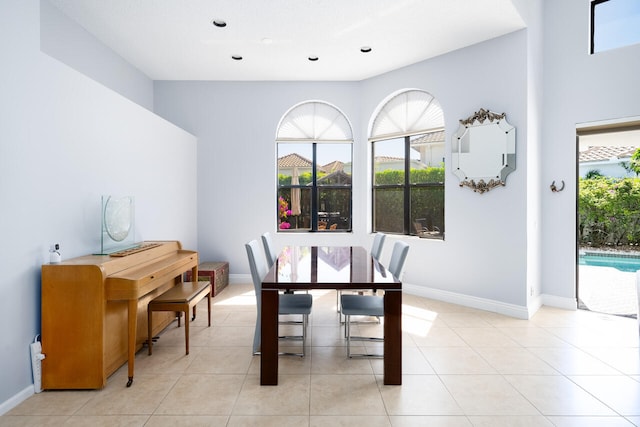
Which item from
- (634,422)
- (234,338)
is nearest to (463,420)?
(634,422)

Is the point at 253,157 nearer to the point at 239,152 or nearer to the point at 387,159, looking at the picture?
the point at 239,152

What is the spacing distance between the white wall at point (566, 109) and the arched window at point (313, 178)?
2.75m

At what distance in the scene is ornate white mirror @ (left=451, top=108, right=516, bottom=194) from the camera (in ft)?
13.3

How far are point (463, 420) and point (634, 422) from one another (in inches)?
39.8

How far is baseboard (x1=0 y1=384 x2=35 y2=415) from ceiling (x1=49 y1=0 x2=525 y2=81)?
334cm

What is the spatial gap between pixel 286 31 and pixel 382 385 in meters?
3.69

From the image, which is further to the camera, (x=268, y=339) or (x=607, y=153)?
(x=607, y=153)

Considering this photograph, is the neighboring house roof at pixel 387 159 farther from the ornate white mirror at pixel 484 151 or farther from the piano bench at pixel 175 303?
the piano bench at pixel 175 303

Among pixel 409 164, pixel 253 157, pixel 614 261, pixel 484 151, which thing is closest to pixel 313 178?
pixel 253 157

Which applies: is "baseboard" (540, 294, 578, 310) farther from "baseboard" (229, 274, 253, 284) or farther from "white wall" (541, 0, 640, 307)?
"baseboard" (229, 274, 253, 284)

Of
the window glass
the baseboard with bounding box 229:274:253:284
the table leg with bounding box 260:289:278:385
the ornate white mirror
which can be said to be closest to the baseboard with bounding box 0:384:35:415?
the table leg with bounding box 260:289:278:385

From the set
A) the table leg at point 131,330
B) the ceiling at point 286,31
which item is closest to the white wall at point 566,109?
the ceiling at point 286,31

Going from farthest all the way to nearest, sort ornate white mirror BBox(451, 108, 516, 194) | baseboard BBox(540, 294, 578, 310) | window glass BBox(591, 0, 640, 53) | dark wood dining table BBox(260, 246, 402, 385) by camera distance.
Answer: baseboard BBox(540, 294, 578, 310) → ornate white mirror BBox(451, 108, 516, 194) → window glass BBox(591, 0, 640, 53) → dark wood dining table BBox(260, 246, 402, 385)

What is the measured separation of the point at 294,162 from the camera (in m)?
5.77
